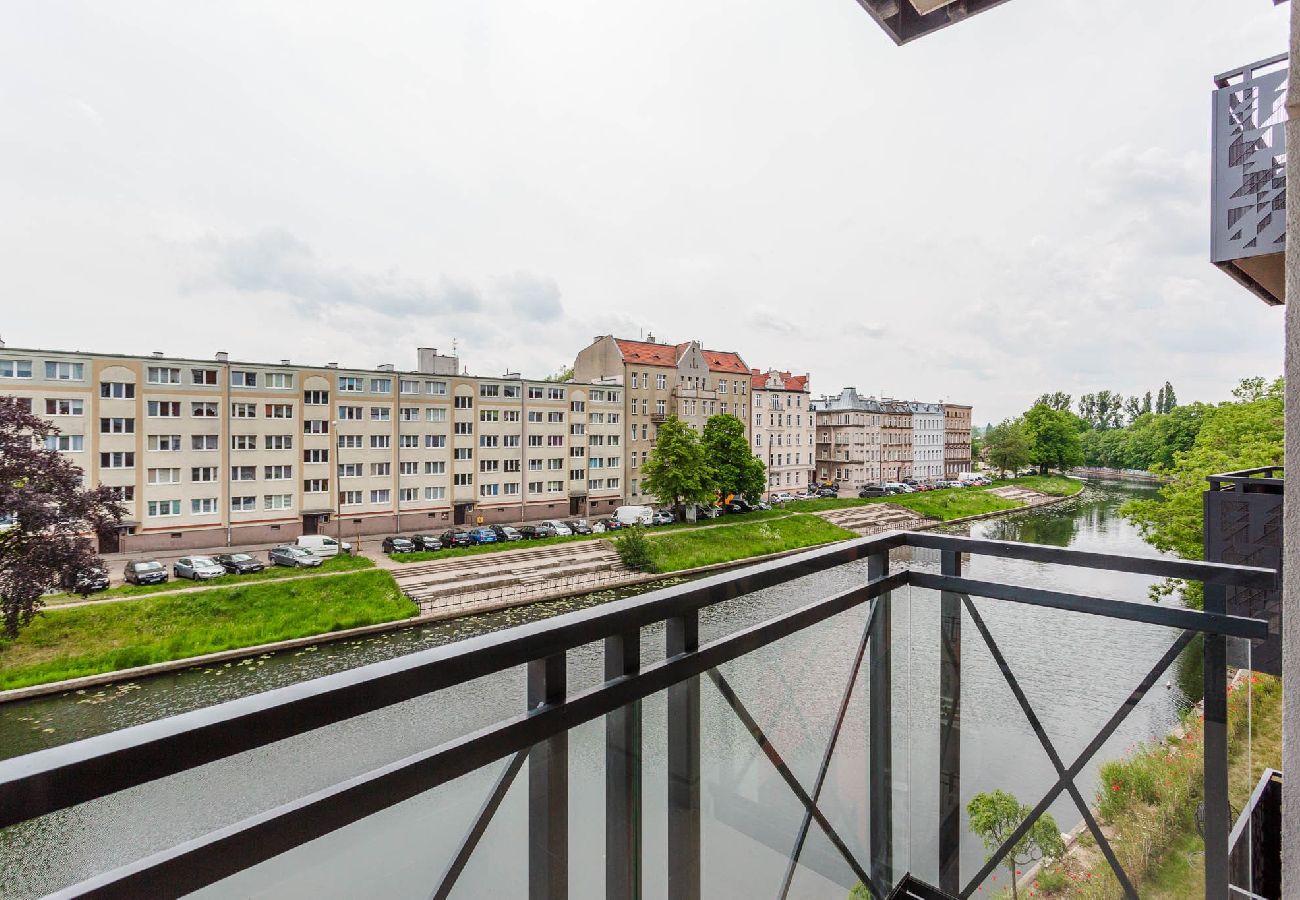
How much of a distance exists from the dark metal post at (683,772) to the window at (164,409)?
17009 millimetres

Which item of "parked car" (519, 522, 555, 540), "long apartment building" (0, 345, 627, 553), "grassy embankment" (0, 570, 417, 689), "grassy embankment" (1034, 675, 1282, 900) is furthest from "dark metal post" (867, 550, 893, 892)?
"parked car" (519, 522, 555, 540)

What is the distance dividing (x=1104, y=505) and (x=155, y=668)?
29339 millimetres

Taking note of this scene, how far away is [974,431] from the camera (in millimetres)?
39094

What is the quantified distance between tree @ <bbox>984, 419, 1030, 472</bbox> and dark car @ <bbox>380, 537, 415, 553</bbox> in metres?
31.6

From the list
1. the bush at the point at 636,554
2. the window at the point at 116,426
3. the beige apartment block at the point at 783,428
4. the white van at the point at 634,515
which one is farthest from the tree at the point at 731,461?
the window at the point at 116,426

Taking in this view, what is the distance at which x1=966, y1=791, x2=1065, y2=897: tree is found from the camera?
1.39m

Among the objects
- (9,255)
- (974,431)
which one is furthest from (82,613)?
(974,431)

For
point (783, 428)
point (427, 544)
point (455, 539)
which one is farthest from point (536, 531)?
point (783, 428)

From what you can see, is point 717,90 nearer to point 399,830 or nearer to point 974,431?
point 399,830

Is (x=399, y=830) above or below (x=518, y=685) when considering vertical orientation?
below

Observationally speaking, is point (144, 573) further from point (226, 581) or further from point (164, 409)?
point (164, 409)

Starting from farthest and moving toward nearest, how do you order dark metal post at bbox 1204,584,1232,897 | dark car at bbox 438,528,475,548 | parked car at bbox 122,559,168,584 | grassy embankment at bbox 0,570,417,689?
dark car at bbox 438,528,475,548
parked car at bbox 122,559,168,584
grassy embankment at bbox 0,570,417,689
dark metal post at bbox 1204,584,1232,897

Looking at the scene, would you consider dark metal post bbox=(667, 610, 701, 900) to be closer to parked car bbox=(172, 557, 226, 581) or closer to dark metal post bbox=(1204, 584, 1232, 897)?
dark metal post bbox=(1204, 584, 1232, 897)

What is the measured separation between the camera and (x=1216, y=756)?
1.20 metres
